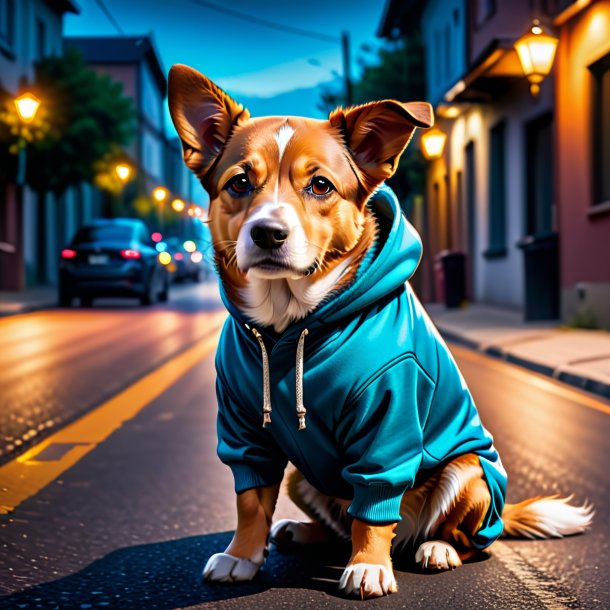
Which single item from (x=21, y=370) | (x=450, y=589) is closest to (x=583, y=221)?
(x=21, y=370)

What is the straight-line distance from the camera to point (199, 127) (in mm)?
2971

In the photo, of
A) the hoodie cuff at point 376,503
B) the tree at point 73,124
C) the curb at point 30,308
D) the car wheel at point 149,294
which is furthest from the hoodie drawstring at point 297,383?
the tree at point 73,124

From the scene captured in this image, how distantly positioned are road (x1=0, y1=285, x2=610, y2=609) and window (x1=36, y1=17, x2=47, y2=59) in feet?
85.5

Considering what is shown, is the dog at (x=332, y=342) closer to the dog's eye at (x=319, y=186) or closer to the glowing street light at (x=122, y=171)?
the dog's eye at (x=319, y=186)

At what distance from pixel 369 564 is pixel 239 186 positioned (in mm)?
1110

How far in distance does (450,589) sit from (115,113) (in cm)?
2863

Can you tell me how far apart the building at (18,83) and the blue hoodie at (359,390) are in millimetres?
26449

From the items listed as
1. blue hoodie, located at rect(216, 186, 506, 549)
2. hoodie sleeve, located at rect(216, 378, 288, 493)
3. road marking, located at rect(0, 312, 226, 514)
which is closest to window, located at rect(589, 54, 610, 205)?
road marking, located at rect(0, 312, 226, 514)

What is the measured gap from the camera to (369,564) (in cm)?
296

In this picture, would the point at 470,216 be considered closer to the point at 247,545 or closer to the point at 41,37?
the point at 41,37

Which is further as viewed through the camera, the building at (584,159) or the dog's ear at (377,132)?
the building at (584,159)

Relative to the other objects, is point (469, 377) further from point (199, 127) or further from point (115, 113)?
point (115, 113)

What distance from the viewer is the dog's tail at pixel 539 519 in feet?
11.9

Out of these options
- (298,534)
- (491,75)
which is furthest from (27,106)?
(298,534)
